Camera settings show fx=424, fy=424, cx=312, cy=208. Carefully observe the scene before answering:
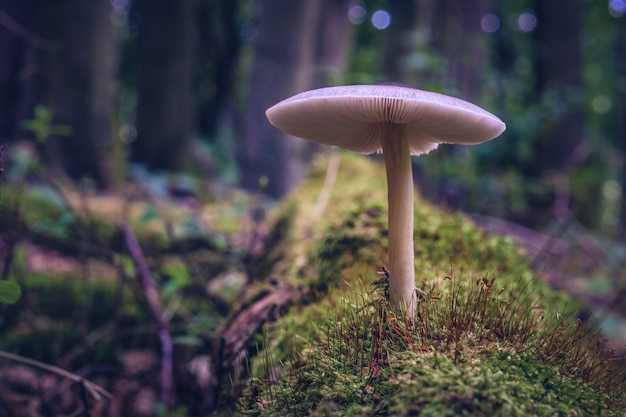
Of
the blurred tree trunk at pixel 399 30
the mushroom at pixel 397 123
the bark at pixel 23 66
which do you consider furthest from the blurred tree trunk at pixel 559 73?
the bark at pixel 23 66

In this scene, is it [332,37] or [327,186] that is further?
[332,37]

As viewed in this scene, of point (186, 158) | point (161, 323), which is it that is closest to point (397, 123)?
point (161, 323)

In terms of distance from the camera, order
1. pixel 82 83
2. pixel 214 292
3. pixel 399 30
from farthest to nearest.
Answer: pixel 399 30 < pixel 82 83 < pixel 214 292

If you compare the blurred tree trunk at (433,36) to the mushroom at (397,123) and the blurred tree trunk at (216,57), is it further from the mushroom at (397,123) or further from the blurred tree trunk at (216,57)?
the blurred tree trunk at (216,57)

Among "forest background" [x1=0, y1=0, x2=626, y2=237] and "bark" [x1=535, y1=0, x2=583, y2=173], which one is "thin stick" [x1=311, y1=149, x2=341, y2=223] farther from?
"bark" [x1=535, y1=0, x2=583, y2=173]

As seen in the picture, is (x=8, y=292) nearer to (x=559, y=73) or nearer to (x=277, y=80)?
(x=277, y=80)

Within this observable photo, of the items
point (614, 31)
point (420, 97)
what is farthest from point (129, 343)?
point (614, 31)

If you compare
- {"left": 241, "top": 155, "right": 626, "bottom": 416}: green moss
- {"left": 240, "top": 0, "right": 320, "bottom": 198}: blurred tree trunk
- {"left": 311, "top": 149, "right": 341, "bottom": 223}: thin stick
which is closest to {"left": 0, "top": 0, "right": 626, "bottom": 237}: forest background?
{"left": 240, "top": 0, "right": 320, "bottom": 198}: blurred tree trunk
